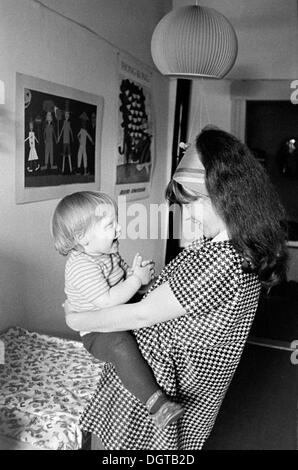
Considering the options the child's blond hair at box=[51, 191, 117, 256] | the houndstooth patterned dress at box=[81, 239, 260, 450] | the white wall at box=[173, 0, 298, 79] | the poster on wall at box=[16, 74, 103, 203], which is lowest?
the houndstooth patterned dress at box=[81, 239, 260, 450]

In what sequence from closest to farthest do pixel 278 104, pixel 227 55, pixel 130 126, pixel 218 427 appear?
pixel 218 427 < pixel 227 55 < pixel 130 126 < pixel 278 104

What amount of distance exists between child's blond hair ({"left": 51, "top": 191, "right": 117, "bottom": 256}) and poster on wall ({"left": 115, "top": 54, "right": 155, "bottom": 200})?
2.06 m

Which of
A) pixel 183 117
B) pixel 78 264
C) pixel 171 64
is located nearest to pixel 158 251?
pixel 183 117

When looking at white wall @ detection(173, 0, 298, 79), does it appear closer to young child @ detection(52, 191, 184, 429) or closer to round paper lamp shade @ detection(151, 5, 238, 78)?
round paper lamp shade @ detection(151, 5, 238, 78)

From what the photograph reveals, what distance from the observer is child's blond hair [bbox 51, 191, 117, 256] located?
1.50 m

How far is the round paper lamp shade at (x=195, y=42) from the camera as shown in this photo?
299 cm

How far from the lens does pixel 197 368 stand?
1273 millimetres

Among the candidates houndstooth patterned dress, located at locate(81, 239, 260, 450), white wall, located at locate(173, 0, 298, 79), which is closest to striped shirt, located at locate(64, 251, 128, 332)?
houndstooth patterned dress, located at locate(81, 239, 260, 450)

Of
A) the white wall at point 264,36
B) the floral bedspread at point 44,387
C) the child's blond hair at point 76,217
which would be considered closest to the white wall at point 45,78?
Answer: the floral bedspread at point 44,387

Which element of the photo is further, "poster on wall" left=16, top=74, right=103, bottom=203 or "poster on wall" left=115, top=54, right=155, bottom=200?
"poster on wall" left=115, top=54, right=155, bottom=200

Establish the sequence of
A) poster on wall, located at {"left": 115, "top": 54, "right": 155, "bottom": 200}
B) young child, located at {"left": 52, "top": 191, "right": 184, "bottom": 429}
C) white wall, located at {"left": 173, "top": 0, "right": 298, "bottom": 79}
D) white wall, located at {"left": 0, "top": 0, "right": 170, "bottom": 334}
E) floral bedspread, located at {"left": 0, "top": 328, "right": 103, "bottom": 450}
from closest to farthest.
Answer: young child, located at {"left": 52, "top": 191, "right": 184, "bottom": 429} → floral bedspread, located at {"left": 0, "top": 328, "right": 103, "bottom": 450} → white wall, located at {"left": 0, "top": 0, "right": 170, "bottom": 334} → poster on wall, located at {"left": 115, "top": 54, "right": 155, "bottom": 200} → white wall, located at {"left": 173, "top": 0, "right": 298, "bottom": 79}

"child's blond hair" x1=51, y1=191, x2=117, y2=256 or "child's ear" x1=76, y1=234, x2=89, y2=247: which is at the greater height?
"child's blond hair" x1=51, y1=191, x2=117, y2=256
